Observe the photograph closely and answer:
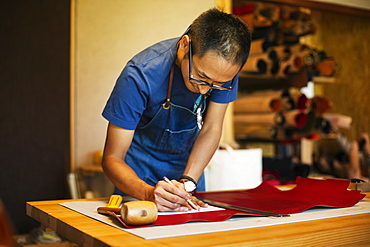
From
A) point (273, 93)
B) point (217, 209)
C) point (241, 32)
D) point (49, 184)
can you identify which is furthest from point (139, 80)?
point (273, 93)

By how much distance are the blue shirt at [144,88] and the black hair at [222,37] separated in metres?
0.21

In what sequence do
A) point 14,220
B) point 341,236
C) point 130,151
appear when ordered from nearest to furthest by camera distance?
1. point 341,236
2. point 130,151
3. point 14,220

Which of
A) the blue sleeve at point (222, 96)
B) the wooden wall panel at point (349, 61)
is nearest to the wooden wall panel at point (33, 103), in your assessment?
the blue sleeve at point (222, 96)

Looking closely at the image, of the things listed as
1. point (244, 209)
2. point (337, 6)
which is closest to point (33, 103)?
point (244, 209)

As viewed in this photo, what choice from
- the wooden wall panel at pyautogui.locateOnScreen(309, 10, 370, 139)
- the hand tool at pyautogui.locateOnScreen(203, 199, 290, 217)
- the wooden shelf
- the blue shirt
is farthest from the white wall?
the wooden wall panel at pyautogui.locateOnScreen(309, 10, 370, 139)

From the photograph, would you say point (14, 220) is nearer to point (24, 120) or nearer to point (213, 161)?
point (24, 120)

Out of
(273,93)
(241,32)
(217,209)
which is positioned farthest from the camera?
(273,93)

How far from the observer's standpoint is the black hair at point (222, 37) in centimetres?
166

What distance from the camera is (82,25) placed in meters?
3.80

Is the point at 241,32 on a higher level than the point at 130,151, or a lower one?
higher

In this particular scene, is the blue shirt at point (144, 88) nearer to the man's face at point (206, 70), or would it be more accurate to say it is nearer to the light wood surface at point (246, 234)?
the man's face at point (206, 70)

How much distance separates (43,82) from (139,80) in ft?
6.30

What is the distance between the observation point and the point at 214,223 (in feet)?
4.46

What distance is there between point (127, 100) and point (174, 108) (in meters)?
0.27
